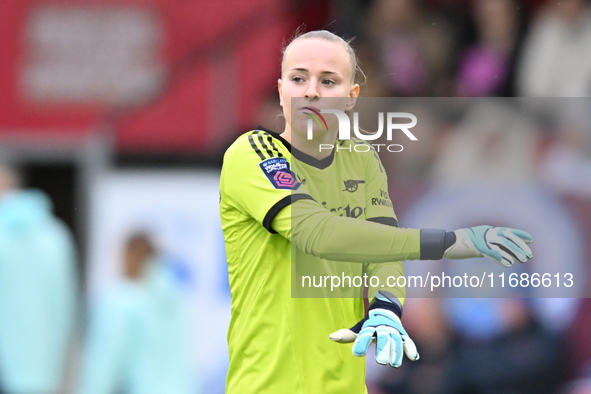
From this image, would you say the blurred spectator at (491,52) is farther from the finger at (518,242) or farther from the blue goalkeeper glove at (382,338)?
the blue goalkeeper glove at (382,338)

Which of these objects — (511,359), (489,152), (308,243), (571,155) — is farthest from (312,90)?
(511,359)

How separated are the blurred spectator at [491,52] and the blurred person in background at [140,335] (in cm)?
293

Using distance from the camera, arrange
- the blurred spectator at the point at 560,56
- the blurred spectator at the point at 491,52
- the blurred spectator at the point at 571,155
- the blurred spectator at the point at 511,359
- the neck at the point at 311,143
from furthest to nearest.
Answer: the blurred spectator at the point at 491,52, the blurred spectator at the point at 560,56, the blurred spectator at the point at 511,359, the blurred spectator at the point at 571,155, the neck at the point at 311,143

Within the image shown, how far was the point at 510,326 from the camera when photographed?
19.4 ft

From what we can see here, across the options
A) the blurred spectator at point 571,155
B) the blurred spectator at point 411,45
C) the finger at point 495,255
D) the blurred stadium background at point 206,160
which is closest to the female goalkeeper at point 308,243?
the finger at point 495,255

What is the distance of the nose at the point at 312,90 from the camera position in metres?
2.67

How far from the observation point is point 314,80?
8.79 feet

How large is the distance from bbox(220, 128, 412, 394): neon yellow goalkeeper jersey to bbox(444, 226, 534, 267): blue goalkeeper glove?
0.33 meters

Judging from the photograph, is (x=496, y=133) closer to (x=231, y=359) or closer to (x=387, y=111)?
(x=387, y=111)

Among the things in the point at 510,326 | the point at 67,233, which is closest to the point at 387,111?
the point at 510,326

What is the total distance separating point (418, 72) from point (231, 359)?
488cm

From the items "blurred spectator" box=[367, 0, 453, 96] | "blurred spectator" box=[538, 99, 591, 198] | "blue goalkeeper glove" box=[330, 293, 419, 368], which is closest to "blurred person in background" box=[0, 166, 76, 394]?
"blurred spectator" box=[367, 0, 453, 96]

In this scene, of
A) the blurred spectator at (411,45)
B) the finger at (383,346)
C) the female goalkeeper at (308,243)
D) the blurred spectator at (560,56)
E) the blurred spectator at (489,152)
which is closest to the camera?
the finger at (383,346)

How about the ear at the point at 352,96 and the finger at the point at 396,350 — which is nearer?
the finger at the point at 396,350
